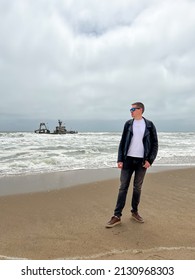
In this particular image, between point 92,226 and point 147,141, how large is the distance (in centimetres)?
163

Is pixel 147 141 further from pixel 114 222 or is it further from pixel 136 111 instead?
pixel 114 222

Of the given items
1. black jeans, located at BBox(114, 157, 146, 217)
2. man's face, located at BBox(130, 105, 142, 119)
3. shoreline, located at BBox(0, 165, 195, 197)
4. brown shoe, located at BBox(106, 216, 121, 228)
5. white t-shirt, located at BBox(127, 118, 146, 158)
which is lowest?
shoreline, located at BBox(0, 165, 195, 197)

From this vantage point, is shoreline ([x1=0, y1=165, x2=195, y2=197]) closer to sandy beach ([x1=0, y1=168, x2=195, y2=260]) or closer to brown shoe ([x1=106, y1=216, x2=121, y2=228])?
sandy beach ([x1=0, y1=168, x2=195, y2=260])

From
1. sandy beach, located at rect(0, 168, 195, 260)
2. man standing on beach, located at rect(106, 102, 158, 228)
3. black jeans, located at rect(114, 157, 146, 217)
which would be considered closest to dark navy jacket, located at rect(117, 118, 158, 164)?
man standing on beach, located at rect(106, 102, 158, 228)

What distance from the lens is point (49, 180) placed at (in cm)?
786

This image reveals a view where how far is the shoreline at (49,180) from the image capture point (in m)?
6.70

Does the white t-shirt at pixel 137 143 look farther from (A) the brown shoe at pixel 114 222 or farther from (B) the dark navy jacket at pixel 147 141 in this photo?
(A) the brown shoe at pixel 114 222

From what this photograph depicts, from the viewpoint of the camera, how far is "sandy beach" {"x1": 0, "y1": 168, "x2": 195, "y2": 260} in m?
3.12

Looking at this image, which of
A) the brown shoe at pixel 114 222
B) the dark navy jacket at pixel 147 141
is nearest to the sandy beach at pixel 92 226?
the brown shoe at pixel 114 222

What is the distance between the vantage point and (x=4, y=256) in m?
3.03

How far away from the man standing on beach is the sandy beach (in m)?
0.41

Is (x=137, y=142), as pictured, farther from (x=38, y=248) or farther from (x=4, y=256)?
(x=4, y=256)

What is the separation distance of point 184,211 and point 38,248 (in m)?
2.84
